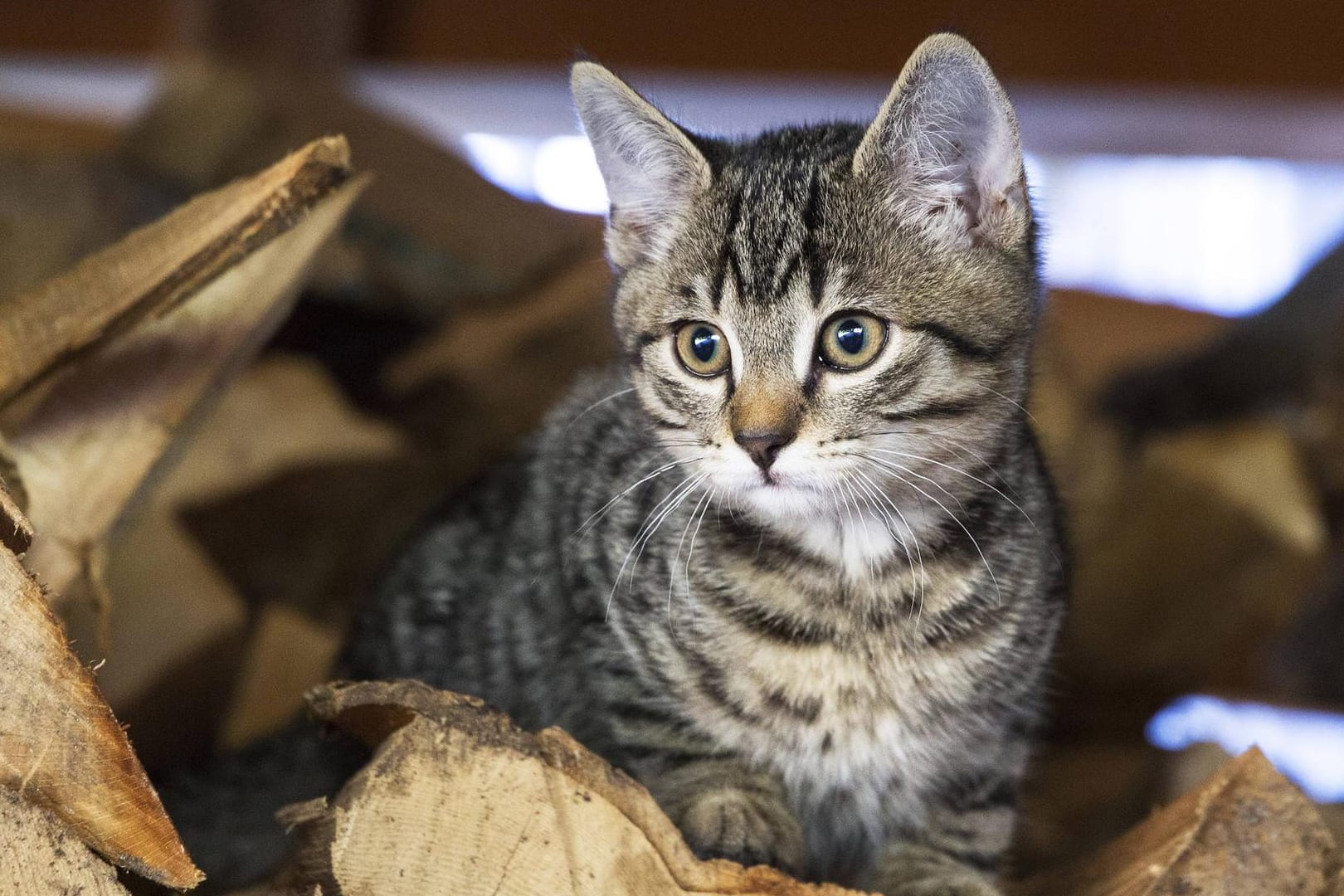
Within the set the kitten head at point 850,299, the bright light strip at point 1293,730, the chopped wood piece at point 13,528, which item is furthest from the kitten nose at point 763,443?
the bright light strip at point 1293,730

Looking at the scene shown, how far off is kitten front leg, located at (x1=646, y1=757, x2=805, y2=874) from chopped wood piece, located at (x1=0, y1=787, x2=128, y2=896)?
1.97 feet

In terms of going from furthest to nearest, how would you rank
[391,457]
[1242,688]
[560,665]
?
[1242,688] < [391,457] < [560,665]

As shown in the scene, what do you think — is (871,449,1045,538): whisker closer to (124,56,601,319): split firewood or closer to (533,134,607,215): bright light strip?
(124,56,601,319): split firewood

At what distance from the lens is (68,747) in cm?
119

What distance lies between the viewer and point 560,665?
1767 millimetres

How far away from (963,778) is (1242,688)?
2.57 metres

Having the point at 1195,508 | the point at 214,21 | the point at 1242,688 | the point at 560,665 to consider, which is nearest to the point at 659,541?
the point at 560,665

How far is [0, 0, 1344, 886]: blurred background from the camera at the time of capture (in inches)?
91.4

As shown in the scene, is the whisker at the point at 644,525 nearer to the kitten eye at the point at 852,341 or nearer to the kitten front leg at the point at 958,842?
the kitten eye at the point at 852,341

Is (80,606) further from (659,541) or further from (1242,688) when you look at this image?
(1242,688)

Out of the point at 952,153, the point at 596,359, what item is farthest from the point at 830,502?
the point at 596,359

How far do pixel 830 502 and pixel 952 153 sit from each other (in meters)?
0.45

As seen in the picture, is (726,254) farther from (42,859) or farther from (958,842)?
(42,859)

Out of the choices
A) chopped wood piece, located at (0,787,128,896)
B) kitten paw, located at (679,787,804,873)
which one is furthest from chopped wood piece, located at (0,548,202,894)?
kitten paw, located at (679,787,804,873)
